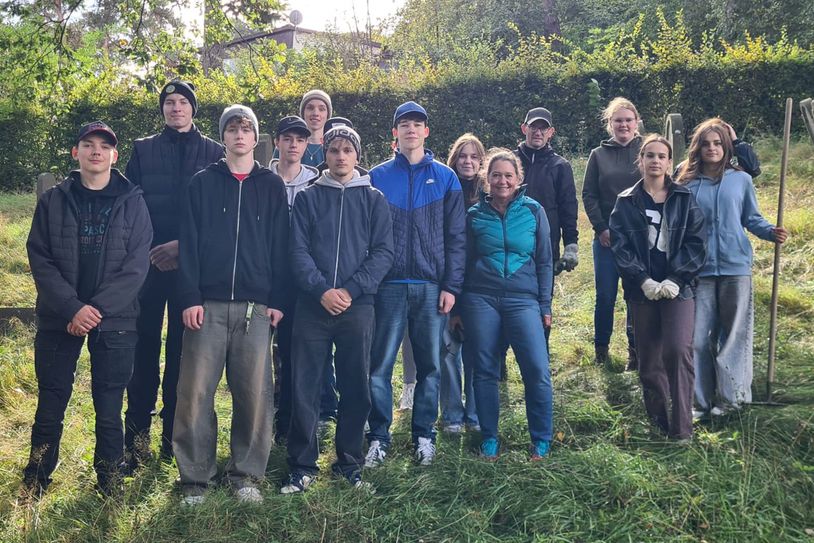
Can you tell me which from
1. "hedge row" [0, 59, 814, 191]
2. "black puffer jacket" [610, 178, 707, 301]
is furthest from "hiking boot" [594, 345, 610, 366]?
"hedge row" [0, 59, 814, 191]

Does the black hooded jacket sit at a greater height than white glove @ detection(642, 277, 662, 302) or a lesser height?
greater

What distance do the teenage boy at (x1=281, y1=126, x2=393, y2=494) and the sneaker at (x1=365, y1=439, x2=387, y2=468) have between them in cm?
10

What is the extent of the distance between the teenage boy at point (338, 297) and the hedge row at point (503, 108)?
33.3ft

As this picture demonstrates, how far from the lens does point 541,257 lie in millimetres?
4906

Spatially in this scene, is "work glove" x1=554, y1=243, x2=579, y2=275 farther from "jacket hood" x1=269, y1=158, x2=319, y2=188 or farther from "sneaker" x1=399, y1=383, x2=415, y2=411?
"jacket hood" x1=269, y1=158, x2=319, y2=188

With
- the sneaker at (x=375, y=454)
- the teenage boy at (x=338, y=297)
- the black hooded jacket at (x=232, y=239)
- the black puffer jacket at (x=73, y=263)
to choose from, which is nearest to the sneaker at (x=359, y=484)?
the teenage boy at (x=338, y=297)

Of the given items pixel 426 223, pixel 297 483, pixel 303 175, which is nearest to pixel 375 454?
pixel 297 483

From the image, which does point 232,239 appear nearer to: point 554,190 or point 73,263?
point 73,263

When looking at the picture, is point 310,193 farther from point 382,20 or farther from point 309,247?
point 382,20

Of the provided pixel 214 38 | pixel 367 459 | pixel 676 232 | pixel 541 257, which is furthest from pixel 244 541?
pixel 214 38

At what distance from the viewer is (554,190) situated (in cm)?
585

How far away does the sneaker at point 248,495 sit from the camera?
162 inches

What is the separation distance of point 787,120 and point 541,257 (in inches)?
86.6

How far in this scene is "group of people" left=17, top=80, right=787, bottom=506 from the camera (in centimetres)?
430
